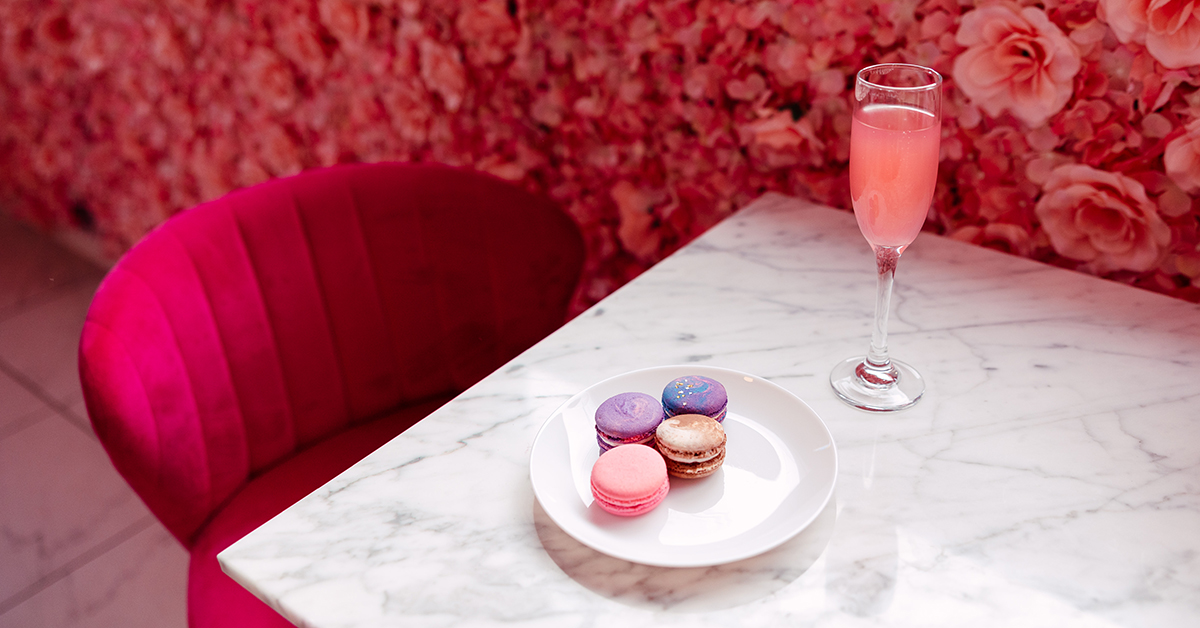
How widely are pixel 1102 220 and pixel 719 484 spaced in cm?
63

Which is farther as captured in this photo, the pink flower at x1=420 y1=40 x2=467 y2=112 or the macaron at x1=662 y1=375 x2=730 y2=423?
the pink flower at x1=420 y1=40 x2=467 y2=112

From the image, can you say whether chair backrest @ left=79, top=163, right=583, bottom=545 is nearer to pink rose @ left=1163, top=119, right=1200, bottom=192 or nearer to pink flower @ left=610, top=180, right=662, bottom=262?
pink flower @ left=610, top=180, right=662, bottom=262

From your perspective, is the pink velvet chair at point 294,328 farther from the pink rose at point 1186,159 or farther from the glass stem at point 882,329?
the pink rose at point 1186,159

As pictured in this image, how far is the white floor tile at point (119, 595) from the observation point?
143 centimetres

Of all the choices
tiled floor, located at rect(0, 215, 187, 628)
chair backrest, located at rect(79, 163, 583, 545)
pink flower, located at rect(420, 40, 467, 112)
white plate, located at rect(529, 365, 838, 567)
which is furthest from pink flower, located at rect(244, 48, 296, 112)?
white plate, located at rect(529, 365, 838, 567)

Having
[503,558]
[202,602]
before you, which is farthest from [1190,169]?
[202,602]

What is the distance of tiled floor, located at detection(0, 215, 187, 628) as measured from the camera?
57.6 inches

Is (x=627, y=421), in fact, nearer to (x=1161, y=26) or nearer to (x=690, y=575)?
(x=690, y=575)

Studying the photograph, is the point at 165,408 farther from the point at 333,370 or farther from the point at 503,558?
the point at 503,558

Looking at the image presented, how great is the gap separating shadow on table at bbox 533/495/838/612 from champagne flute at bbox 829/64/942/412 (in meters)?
0.20

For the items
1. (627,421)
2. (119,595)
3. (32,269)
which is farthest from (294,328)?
(32,269)

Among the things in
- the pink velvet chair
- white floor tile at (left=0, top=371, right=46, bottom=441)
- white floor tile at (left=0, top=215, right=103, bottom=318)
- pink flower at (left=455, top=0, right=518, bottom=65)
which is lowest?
white floor tile at (left=0, top=371, right=46, bottom=441)

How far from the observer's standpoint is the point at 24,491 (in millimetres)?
1729

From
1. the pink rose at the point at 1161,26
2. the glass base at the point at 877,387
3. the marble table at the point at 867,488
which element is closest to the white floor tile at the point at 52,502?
the marble table at the point at 867,488
